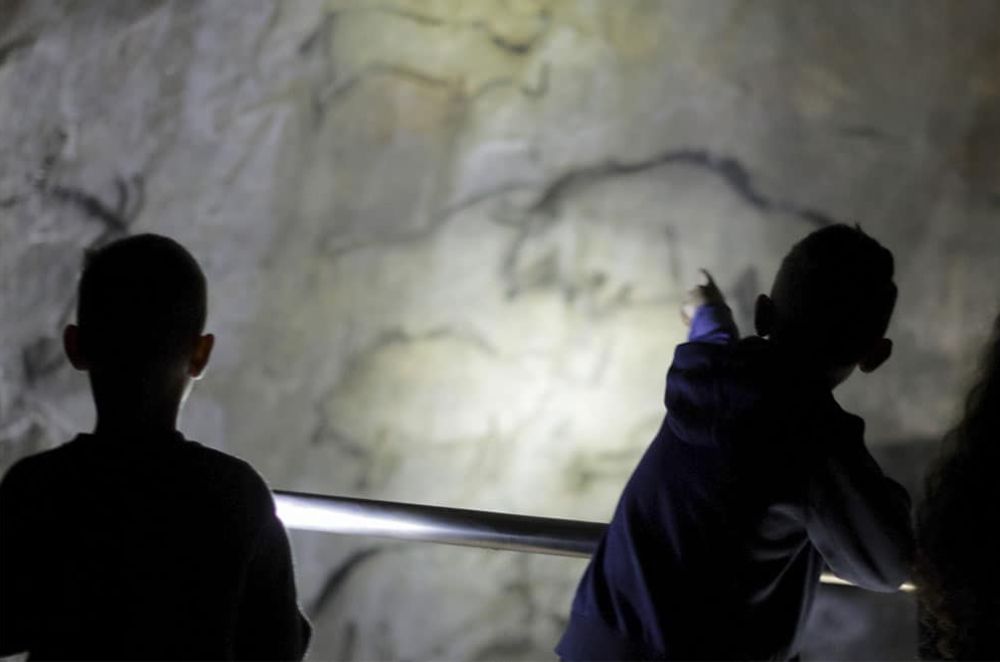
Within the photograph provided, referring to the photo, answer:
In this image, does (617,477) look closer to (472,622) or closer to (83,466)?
(472,622)

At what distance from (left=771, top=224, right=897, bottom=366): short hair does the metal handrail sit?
11.6 inches

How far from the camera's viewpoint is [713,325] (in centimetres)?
110

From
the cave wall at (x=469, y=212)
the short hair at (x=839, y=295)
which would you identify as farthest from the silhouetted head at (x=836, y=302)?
the cave wall at (x=469, y=212)

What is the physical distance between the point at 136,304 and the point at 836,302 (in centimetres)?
71

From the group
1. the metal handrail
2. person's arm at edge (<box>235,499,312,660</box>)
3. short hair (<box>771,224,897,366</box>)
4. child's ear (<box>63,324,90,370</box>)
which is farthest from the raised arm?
child's ear (<box>63,324,90,370</box>)

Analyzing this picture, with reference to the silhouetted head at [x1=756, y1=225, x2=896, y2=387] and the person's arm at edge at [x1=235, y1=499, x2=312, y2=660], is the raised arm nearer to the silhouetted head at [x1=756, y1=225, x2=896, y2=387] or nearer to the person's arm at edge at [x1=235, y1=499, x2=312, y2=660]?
the silhouetted head at [x1=756, y1=225, x2=896, y2=387]

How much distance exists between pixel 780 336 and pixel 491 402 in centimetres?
94

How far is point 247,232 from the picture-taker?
1910 millimetres

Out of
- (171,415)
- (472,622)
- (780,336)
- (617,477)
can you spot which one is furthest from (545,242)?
(171,415)

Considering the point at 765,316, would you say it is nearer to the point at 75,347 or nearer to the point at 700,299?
the point at 700,299

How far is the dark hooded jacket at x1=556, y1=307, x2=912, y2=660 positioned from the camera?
92 centimetres

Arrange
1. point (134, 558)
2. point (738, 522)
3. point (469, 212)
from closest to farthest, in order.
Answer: point (134, 558) < point (738, 522) < point (469, 212)

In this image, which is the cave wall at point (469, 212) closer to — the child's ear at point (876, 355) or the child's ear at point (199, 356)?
the child's ear at point (876, 355)

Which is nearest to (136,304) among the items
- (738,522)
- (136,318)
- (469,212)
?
(136,318)
